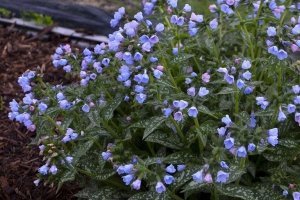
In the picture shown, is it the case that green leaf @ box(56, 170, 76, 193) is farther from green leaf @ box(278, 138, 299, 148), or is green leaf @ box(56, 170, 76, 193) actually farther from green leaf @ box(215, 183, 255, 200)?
green leaf @ box(278, 138, 299, 148)

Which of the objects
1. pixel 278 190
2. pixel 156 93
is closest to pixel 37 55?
pixel 156 93

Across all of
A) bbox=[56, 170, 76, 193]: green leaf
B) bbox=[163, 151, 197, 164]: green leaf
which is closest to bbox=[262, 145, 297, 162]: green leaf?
bbox=[163, 151, 197, 164]: green leaf

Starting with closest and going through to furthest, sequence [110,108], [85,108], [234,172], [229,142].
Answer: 1. [229,142]
2. [234,172]
3. [85,108]
4. [110,108]

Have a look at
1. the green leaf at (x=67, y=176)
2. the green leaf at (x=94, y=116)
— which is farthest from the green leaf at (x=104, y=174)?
the green leaf at (x=94, y=116)

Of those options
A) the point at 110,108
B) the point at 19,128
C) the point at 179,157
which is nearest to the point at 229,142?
the point at 179,157

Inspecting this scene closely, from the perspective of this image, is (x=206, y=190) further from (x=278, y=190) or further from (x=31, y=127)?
(x=31, y=127)

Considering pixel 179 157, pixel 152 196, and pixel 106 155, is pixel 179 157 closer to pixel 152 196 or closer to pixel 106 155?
pixel 152 196
